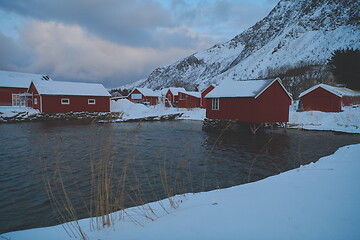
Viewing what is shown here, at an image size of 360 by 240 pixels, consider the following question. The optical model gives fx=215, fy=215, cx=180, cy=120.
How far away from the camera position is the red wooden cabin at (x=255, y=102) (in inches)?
786

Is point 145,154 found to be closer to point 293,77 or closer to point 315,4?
point 293,77

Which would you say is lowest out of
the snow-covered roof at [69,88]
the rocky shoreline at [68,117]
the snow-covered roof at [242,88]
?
the rocky shoreline at [68,117]

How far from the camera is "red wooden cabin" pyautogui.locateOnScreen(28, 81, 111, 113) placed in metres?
31.7

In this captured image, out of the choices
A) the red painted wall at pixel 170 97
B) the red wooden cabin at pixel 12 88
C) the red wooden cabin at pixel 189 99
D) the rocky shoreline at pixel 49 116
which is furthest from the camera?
the red painted wall at pixel 170 97

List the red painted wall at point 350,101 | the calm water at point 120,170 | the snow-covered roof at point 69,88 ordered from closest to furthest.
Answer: the calm water at point 120,170 < the red painted wall at point 350,101 < the snow-covered roof at point 69,88

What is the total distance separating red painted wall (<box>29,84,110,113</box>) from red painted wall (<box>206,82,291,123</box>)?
23.1 m

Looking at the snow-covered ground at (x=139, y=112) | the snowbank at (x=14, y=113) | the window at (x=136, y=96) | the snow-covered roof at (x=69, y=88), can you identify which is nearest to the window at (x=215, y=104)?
the snow-covered ground at (x=139, y=112)

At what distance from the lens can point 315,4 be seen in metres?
115

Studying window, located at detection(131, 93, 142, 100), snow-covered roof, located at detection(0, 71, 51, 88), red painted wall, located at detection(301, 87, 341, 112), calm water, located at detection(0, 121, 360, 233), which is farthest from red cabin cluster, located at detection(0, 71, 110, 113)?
red painted wall, located at detection(301, 87, 341, 112)

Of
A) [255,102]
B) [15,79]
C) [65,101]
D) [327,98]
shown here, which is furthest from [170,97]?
[255,102]

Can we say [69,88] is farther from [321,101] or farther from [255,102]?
[321,101]

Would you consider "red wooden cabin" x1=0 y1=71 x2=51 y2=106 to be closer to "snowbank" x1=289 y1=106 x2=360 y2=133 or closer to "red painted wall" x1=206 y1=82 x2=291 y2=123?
"red painted wall" x1=206 y1=82 x2=291 y2=123

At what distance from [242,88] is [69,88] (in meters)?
27.3

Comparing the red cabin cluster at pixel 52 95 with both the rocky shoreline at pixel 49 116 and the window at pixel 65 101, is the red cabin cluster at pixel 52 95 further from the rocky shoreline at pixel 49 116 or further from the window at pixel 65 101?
the rocky shoreline at pixel 49 116
